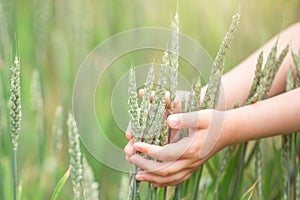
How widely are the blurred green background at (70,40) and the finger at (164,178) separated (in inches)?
8.2

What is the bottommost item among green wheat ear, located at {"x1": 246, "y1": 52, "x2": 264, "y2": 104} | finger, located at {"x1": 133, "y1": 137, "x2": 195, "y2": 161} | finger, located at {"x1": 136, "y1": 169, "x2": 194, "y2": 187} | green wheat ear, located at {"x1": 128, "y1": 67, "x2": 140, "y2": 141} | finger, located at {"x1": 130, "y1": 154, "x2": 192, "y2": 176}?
finger, located at {"x1": 136, "y1": 169, "x2": 194, "y2": 187}

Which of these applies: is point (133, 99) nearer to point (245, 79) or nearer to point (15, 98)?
point (15, 98)

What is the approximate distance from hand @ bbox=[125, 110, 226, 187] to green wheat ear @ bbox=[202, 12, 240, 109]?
14 mm

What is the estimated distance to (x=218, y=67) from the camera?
2.22 feet

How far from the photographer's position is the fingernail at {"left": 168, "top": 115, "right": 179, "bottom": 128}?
665 millimetres

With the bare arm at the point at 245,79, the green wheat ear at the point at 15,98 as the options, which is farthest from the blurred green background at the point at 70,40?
the green wheat ear at the point at 15,98

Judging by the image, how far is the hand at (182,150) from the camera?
68cm

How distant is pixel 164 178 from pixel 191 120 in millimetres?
87

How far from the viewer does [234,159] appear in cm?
A: 88

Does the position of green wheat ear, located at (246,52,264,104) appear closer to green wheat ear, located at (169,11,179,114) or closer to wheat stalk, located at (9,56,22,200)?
green wheat ear, located at (169,11,179,114)

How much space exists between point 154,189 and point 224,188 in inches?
6.8

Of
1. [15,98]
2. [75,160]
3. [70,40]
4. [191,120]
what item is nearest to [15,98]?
[15,98]

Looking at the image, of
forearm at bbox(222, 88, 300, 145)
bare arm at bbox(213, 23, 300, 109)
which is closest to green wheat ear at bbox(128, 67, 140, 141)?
forearm at bbox(222, 88, 300, 145)

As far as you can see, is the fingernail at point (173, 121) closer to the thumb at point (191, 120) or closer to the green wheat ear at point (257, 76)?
the thumb at point (191, 120)
